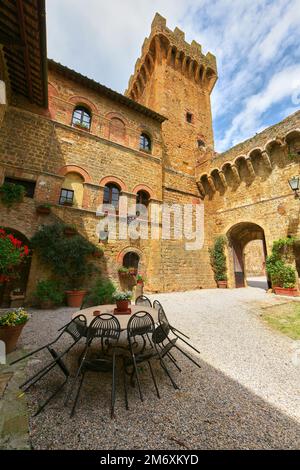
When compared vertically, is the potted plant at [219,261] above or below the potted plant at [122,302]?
above

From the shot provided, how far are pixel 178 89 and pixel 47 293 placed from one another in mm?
15318

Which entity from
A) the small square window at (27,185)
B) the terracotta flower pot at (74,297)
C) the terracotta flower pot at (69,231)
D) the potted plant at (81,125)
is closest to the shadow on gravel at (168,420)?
the terracotta flower pot at (74,297)

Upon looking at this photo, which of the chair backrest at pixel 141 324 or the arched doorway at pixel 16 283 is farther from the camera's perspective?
the arched doorway at pixel 16 283

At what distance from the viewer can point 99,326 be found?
8.91ft

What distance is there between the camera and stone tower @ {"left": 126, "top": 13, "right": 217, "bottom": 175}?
1266 centimetres

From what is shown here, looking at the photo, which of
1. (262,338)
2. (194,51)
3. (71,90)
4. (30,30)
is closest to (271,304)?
(262,338)

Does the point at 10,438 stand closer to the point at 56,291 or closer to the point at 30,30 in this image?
the point at 56,291

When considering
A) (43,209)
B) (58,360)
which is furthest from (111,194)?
(58,360)

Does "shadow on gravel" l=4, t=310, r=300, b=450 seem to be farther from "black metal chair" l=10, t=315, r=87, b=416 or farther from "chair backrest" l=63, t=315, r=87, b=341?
"chair backrest" l=63, t=315, r=87, b=341

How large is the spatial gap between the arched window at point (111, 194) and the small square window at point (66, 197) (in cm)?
145

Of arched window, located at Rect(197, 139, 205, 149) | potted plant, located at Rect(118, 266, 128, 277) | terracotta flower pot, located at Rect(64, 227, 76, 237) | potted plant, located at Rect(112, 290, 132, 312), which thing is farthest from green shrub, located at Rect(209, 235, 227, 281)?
potted plant, located at Rect(112, 290, 132, 312)

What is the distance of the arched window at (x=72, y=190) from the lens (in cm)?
792

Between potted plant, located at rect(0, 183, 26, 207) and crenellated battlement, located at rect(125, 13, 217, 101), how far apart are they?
13.4m

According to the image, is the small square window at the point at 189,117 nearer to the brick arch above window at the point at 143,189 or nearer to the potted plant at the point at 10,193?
the brick arch above window at the point at 143,189
